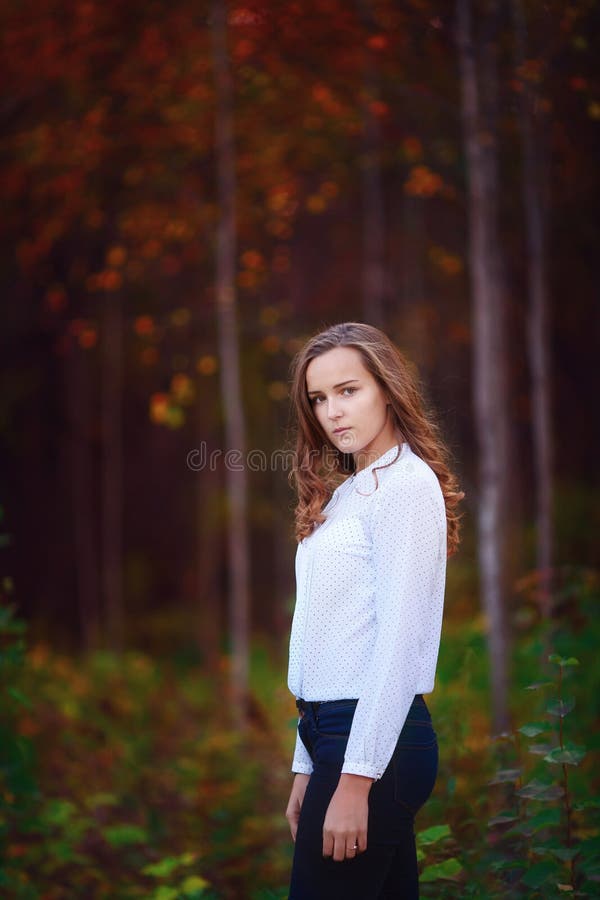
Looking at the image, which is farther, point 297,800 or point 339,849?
point 297,800

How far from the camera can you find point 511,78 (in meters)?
5.33

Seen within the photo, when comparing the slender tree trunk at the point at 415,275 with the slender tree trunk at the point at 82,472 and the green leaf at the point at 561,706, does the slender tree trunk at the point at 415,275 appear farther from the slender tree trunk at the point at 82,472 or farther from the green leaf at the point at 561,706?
the green leaf at the point at 561,706

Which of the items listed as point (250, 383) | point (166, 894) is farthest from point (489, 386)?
point (250, 383)

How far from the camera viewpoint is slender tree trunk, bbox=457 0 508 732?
17.2 ft

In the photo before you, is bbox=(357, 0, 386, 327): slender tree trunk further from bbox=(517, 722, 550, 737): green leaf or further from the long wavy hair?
bbox=(517, 722, 550, 737): green leaf

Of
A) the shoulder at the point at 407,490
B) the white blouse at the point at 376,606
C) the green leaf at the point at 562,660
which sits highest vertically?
the shoulder at the point at 407,490

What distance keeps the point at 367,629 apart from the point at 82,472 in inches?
416

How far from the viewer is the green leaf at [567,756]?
2402mm

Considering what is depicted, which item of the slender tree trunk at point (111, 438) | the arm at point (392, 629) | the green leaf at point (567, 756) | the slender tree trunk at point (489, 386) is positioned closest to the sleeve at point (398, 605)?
the arm at point (392, 629)

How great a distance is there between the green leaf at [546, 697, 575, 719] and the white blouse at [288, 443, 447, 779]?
54 cm

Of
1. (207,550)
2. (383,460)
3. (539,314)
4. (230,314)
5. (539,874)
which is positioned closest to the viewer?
(383,460)

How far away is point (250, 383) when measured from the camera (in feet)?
37.8

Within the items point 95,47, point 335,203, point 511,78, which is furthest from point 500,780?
point 335,203

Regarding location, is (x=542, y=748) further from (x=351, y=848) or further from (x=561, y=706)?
(x=351, y=848)
